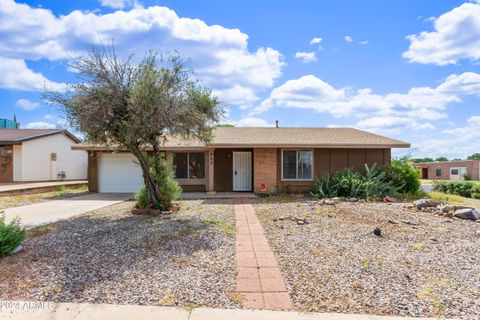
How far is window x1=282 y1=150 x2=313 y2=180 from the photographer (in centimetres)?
1479

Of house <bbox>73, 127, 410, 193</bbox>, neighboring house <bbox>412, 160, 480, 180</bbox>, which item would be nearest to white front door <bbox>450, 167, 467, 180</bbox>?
neighboring house <bbox>412, 160, 480, 180</bbox>

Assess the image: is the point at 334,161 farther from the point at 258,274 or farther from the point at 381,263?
the point at 258,274

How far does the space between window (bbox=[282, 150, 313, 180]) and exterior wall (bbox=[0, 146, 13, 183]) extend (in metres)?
16.1

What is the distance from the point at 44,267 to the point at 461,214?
996 centimetres

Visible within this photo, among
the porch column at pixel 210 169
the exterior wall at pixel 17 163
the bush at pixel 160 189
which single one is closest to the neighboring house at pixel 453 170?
the porch column at pixel 210 169

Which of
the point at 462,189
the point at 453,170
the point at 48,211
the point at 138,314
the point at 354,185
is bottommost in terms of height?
the point at 138,314

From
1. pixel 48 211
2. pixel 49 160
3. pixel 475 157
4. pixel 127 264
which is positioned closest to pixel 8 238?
pixel 127 264

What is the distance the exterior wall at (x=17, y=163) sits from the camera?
19.1 metres

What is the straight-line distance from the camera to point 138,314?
3.47m

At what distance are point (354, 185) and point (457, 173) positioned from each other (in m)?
Answer: 36.5

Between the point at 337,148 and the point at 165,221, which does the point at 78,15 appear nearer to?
the point at 165,221

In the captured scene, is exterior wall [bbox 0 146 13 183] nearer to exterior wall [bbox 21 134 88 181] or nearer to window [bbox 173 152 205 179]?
exterior wall [bbox 21 134 88 181]

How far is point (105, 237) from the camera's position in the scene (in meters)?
6.60

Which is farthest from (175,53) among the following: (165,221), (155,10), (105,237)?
(105,237)
